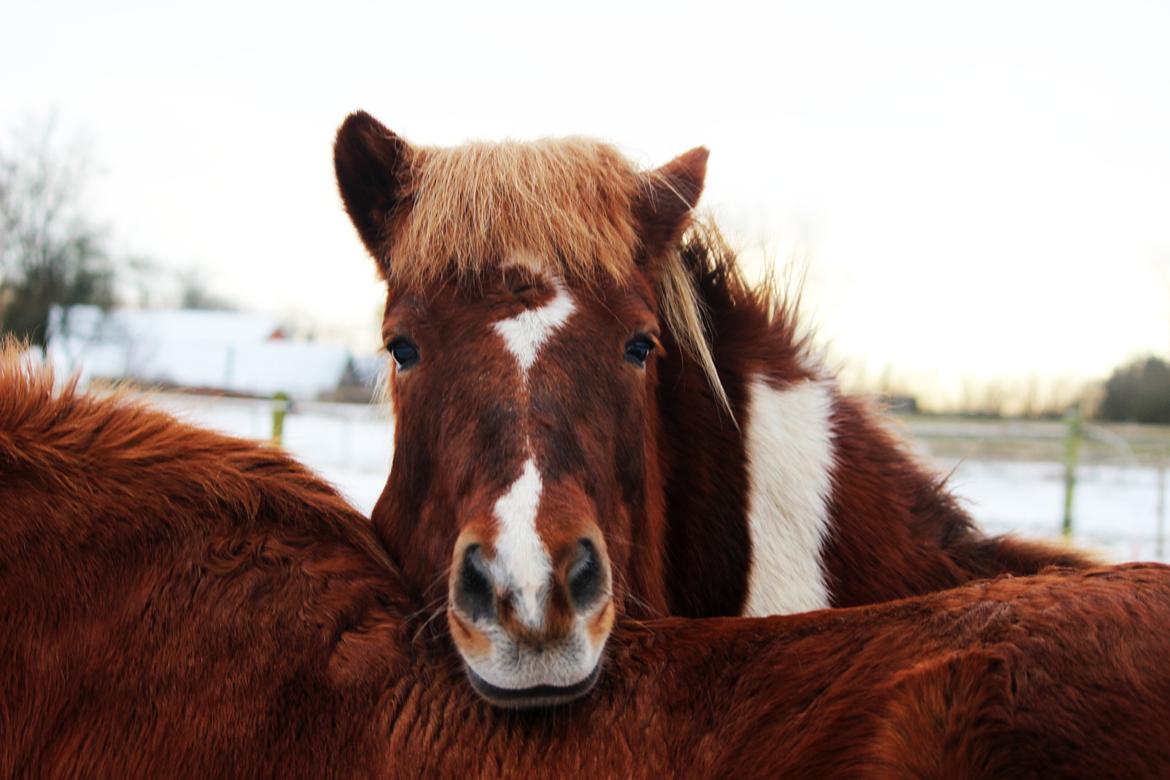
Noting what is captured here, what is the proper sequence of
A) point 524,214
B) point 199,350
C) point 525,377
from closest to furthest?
point 525,377 → point 524,214 → point 199,350

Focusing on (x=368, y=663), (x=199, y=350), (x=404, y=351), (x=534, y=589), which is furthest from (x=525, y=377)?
(x=199, y=350)

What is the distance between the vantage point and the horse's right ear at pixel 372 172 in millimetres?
2760

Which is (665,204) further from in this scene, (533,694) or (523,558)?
(533,694)

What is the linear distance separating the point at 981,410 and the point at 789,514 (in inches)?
554

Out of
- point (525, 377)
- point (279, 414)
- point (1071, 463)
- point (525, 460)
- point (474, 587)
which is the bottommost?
point (279, 414)

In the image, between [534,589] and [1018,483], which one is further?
[1018,483]

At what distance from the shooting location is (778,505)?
291 cm

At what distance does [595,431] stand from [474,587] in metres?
0.58

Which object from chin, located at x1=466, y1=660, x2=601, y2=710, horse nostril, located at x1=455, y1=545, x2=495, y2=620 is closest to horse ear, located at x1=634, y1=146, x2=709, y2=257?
horse nostril, located at x1=455, y1=545, x2=495, y2=620

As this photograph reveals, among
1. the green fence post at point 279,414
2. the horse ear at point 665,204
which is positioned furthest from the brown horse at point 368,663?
the green fence post at point 279,414

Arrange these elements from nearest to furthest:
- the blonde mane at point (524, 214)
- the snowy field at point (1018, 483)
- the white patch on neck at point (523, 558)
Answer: the white patch on neck at point (523, 558), the blonde mane at point (524, 214), the snowy field at point (1018, 483)

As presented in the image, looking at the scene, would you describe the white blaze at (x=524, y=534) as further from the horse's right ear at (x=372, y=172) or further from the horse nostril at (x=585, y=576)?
the horse's right ear at (x=372, y=172)

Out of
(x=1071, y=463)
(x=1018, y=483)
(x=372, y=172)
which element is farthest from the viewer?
(x=1018, y=483)

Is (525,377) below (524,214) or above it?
below
